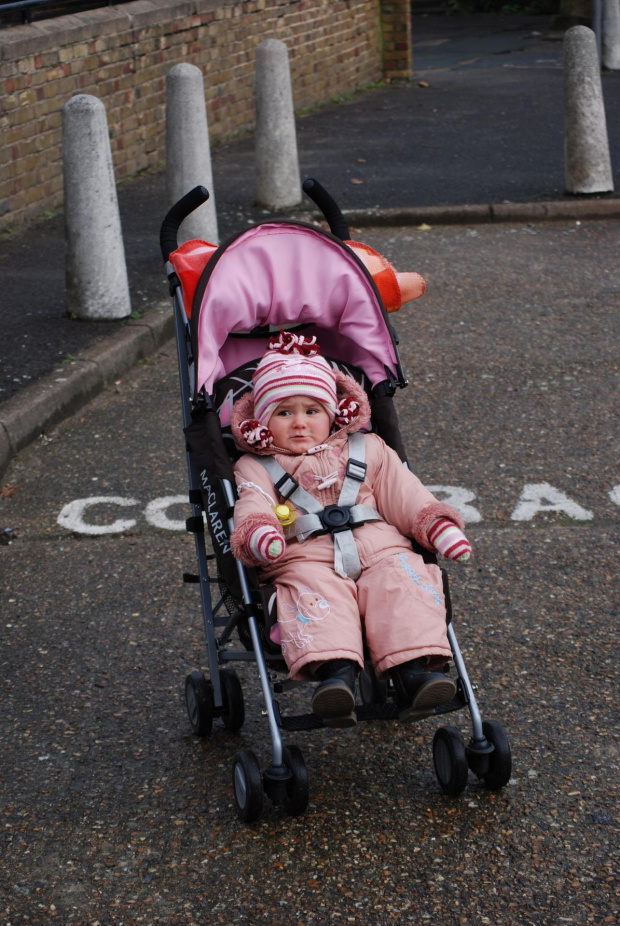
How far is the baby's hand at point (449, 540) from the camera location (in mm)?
3164

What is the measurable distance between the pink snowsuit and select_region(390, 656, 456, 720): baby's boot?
0.05 metres

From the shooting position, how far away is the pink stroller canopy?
3822 mm

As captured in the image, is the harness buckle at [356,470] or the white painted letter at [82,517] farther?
the white painted letter at [82,517]

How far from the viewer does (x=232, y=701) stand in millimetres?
3533

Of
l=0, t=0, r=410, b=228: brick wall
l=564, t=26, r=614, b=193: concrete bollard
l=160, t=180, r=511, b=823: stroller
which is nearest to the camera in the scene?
l=160, t=180, r=511, b=823: stroller

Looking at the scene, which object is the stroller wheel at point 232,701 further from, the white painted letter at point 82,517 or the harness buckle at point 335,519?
the white painted letter at point 82,517

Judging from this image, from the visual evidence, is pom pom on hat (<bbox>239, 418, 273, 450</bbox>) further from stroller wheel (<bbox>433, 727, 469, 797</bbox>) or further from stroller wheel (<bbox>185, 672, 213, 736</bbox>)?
stroller wheel (<bbox>433, 727, 469, 797</bbox>)

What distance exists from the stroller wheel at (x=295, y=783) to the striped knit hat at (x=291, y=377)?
97 centimetres

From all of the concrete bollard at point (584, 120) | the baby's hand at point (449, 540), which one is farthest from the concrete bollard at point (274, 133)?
the baby's hand at point (449, 540)

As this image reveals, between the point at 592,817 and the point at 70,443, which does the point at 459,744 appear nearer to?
the point at 592,817

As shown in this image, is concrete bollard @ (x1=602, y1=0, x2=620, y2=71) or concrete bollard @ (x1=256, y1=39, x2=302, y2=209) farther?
concrete bollard @ (x1=602, y1=0, x2=620, y2=71)

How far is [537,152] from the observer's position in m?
11.5

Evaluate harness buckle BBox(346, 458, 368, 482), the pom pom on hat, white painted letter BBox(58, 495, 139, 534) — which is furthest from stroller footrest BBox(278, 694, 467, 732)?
white painted letter BBox(58, 495, 139, 534)

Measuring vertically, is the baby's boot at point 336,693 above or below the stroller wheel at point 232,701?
above
